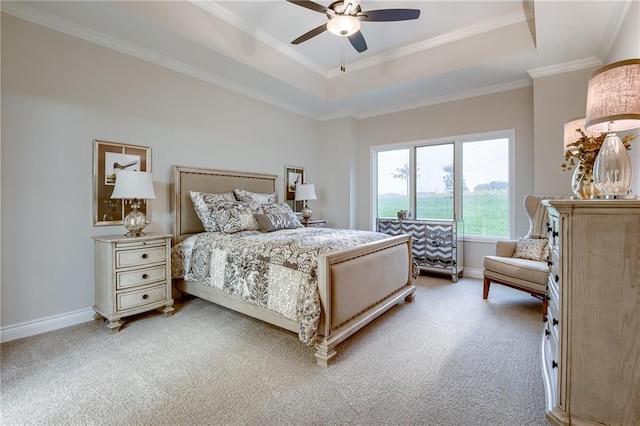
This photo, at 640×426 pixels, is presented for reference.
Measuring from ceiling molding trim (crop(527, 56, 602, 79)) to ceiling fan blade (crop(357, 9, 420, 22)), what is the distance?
2115mm

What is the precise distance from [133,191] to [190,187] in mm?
858

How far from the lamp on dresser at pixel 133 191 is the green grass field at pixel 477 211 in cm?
394

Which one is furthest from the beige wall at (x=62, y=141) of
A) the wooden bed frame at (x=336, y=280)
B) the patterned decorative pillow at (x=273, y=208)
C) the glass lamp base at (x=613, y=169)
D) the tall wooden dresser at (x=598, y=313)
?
the glass lamp base at (x=613, y=169)

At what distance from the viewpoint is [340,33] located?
267cm

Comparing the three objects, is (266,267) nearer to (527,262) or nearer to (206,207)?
(206,207)

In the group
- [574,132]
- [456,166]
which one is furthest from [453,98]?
[574,132]

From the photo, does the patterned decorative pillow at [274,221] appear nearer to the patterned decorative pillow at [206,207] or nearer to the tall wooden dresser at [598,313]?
the patterned decorative pillow at [206,207]

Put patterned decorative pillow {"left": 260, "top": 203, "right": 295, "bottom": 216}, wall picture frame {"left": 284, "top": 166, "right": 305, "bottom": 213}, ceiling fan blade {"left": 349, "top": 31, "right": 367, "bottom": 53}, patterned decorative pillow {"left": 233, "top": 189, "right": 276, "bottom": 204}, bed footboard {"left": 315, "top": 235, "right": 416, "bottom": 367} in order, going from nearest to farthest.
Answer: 1. bed footboard {"left": 315, "top": 235, "right": 416, "bottom": 367}
2. ceiling fan blade {"left": 349, "top": 31, "right": 367, "bottom": 53}
3. patterned decorative pillow {"left": 260, "top": 203, "right": 295, "bottom": 216}
4. patterned decorative pillow {"left": 233, "top": 189, "right": 276, "bottom": 204}
5. wall picture frame {"left": 284, "top": 166, "right": 305, "bottom": 213}

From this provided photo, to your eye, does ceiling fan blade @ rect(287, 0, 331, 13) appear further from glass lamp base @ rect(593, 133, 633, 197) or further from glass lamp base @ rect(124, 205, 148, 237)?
glass lamp base @ rect(124, 205, 148, 237)

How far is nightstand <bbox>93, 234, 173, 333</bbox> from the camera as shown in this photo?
2.59 meters

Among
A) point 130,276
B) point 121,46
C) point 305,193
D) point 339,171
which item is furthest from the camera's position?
point 339,171

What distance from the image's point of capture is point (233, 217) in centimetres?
324

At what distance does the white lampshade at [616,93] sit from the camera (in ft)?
4.35

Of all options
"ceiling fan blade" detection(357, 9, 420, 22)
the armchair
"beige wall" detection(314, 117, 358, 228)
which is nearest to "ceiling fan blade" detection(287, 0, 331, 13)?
"ceiling fan blade" detection(357, 9, 420, 22)
